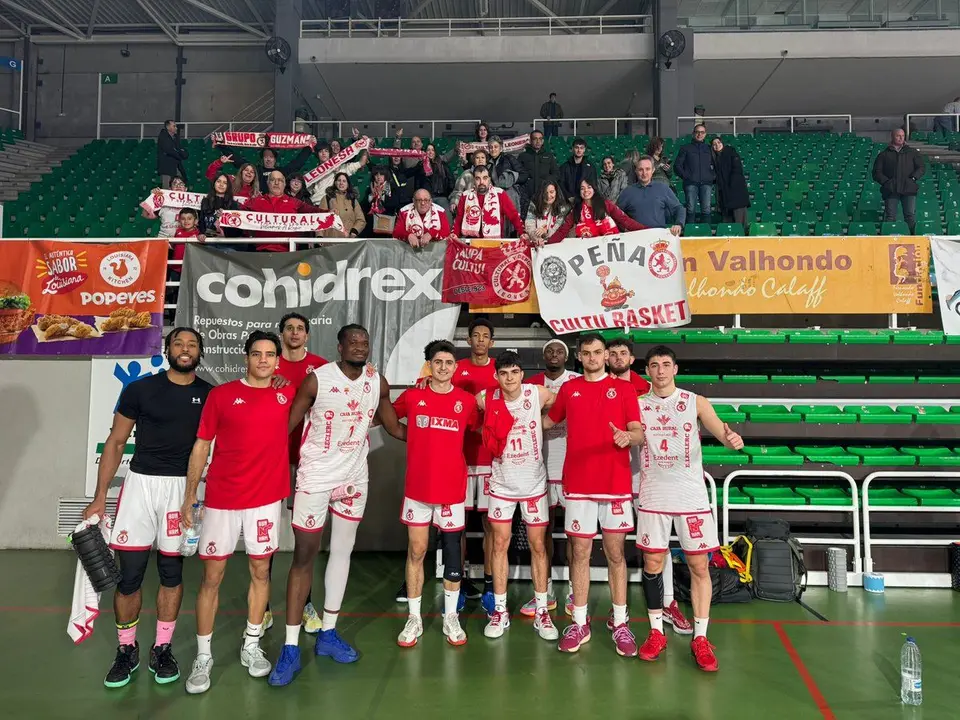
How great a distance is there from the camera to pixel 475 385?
16.6 ft

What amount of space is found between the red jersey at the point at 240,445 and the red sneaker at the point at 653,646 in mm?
2654

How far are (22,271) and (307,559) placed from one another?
5.43 m

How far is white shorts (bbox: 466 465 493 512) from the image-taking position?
5078 mm

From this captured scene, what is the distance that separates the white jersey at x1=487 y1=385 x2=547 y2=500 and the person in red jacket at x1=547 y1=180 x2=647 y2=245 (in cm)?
295

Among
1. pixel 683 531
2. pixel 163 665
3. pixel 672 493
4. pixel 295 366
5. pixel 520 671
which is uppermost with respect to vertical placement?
pixel 295 366

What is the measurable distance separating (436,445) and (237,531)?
A: 139 centimetres

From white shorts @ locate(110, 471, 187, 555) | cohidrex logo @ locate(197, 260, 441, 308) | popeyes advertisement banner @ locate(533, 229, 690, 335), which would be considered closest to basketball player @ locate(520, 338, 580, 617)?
popeyes advertisement banner @ locate(533, 229, 690, 335)

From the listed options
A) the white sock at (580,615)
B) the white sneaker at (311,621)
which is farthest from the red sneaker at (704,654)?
the white sneaker at (311,621)

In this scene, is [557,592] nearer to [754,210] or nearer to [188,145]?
[754,210]

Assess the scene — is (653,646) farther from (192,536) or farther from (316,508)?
(192,536)

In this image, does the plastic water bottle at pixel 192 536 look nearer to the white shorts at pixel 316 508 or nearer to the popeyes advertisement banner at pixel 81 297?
the white shorts at pixel 316 508

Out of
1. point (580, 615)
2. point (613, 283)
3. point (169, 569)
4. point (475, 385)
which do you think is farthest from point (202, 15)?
point (580, 615)

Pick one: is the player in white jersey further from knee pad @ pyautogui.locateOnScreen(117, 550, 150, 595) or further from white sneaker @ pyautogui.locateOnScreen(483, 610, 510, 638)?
knee pad @ pyautogui.locateOnScreen(117, 550, 150, 595)

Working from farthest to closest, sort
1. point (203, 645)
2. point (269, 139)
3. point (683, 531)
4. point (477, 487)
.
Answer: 1. point (269, 139)
2. point (477, 487)
3. point (683, 531)
4. point (203, 645)
